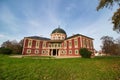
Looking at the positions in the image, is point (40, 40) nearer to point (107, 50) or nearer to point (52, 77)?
point (107, 50)

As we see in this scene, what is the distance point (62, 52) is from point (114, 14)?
30682mm

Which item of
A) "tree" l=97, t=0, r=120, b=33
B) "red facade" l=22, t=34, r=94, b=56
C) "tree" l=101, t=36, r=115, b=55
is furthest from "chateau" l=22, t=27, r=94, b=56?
"tree" l=97, t=0, r=120, b=33

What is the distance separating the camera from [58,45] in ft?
141

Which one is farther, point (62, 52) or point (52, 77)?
point (62, 52)

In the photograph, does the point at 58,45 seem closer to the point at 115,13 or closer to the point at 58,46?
the point at 58,46

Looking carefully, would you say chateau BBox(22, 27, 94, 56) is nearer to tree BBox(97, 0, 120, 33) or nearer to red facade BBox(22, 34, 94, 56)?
red facade BBox(22, 34, 94, 56)

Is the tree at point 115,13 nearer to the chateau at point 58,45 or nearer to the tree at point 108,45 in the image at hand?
the chateau at point 58,45

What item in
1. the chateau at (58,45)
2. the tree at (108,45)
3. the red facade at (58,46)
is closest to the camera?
the red facade at (58,46)

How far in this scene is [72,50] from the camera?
38.4 metres

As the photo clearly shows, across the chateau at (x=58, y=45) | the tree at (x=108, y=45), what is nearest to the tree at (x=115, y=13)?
the chateau at (x=58, y=45)

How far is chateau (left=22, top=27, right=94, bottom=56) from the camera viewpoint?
122ft

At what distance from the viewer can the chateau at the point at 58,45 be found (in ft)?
122

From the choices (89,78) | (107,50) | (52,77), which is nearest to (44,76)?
(52,77)

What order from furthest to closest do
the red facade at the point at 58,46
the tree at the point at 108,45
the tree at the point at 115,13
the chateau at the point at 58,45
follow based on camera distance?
the tree at the point at 108,45
the chateau at the point at 58,45
the red facade at the point at 58,46
the tree at the point at 115,13
